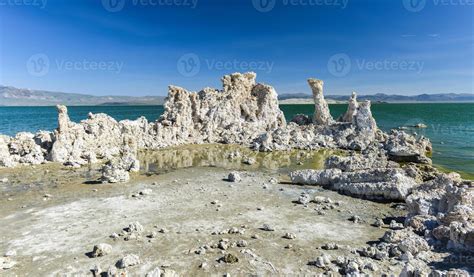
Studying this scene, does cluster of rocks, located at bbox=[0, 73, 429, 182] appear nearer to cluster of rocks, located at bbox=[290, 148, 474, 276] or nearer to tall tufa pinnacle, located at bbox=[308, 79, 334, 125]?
tall tufa pinnacle, located at bbox=[308, 79, 334, 125]

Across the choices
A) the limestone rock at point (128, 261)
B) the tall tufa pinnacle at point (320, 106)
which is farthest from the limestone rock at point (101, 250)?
the tall tufa pinnacle at point (320, 106)

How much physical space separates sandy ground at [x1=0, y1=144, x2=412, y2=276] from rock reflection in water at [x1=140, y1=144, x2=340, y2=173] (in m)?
3.75

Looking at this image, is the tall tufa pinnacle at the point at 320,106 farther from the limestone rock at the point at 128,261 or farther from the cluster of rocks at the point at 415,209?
the limestone rock at the point at 128,261

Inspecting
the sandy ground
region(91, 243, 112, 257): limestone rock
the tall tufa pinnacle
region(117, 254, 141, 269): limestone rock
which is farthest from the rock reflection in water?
region(117, 254, 141, 269): limestone rock

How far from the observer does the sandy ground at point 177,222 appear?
11.1 metres

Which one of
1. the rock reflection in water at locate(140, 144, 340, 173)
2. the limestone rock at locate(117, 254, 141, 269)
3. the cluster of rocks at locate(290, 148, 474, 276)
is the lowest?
the rock reflection in water at locate(140, 144, 340, 173)

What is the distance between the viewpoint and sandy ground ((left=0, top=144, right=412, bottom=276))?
1112 cm

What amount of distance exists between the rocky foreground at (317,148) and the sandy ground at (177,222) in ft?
1.65

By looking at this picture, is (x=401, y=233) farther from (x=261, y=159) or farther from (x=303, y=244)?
(x=261, y=159)

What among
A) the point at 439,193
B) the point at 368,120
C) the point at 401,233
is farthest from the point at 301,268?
the point at 368,120

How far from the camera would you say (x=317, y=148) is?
38.4 meters

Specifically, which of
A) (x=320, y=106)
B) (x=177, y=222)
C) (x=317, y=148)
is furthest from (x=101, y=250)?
(x=320, y=106)

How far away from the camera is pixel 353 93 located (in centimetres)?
4591

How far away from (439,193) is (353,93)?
1253 inches
